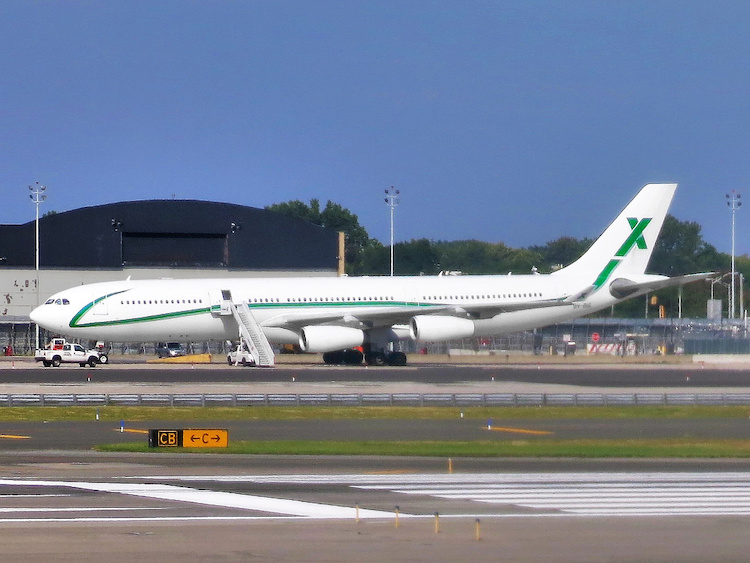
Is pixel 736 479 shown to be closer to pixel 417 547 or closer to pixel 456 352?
pixel 417 547

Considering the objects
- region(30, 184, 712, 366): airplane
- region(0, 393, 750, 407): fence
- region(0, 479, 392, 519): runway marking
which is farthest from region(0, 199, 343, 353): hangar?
region(0, 479, 392, 519): runway marking

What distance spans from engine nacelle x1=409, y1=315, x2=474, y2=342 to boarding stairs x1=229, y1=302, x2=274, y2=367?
7.67m

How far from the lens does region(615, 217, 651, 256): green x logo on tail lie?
6450 cm

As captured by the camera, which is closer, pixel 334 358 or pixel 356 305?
pixel 356 305

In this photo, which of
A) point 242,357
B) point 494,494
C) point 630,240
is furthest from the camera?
point 630,240

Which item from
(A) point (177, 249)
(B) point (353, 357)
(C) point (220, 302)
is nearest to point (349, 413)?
(C) point (220, 302)

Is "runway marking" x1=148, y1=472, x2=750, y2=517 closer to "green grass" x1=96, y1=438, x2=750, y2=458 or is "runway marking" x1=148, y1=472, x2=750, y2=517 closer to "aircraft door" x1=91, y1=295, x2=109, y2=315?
"green grass" x1=96, y1=438, x2=750, y2=458

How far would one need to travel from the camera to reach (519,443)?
27.1 meters

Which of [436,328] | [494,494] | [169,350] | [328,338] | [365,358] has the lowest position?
[494,494]

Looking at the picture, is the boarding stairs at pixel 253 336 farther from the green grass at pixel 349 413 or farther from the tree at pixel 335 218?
the tree at pixel 335 218

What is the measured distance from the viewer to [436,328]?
58250 millimetres

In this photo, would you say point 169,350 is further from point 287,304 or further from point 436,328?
point 436,328

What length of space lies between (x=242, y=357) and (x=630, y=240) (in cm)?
2349

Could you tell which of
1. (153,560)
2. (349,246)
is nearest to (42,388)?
(153,560)
